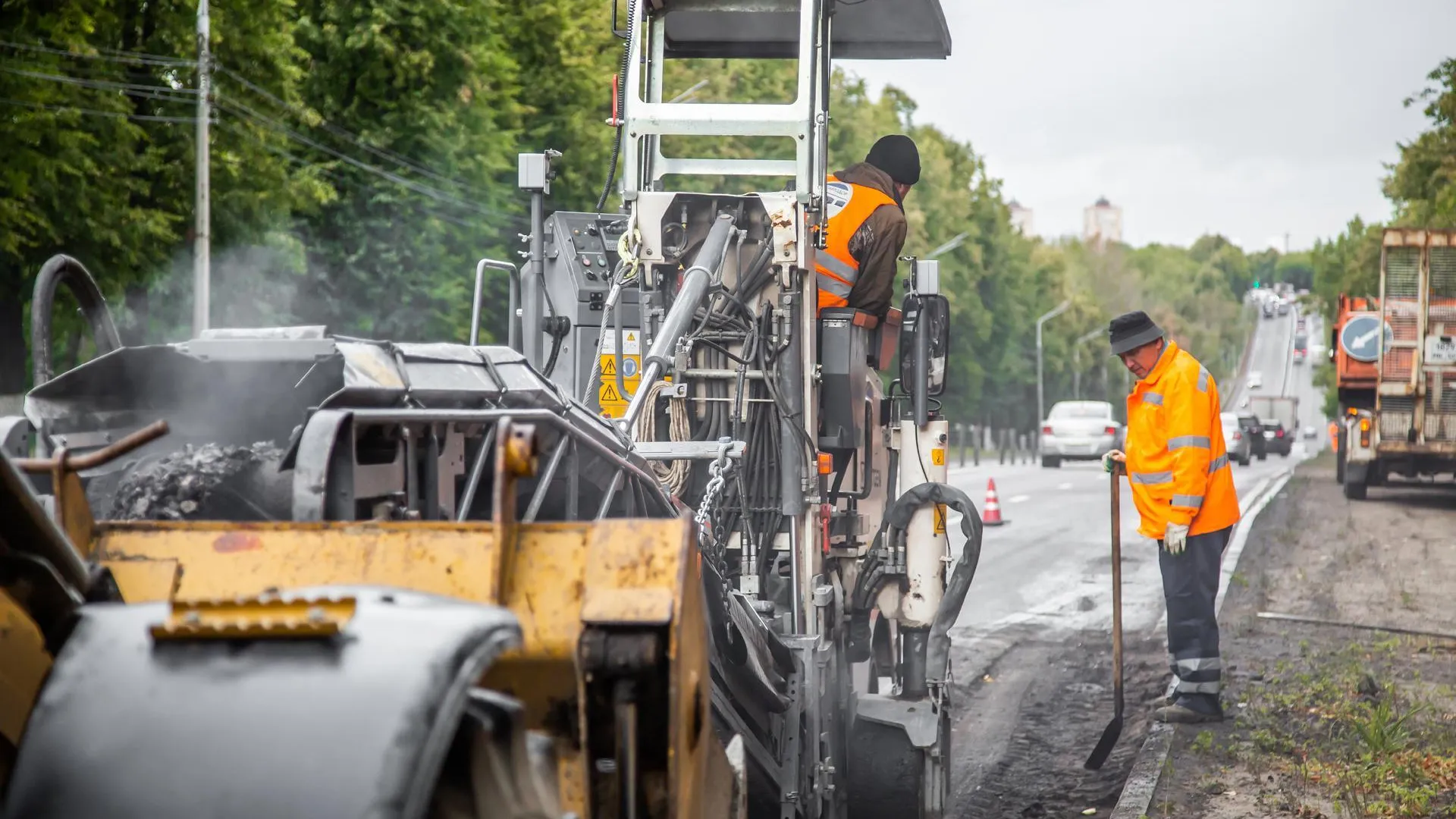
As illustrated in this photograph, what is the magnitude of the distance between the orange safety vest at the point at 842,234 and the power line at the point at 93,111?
40.6 ft

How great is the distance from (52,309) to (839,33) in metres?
4.23

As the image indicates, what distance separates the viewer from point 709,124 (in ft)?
20.4

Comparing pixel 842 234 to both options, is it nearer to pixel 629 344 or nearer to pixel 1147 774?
pixel 629 344

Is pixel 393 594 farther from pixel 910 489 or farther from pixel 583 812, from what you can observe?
pixel 910 489

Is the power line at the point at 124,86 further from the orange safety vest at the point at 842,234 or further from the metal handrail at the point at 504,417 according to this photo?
the metal handrail at the point at 504,417

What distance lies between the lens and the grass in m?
6.11

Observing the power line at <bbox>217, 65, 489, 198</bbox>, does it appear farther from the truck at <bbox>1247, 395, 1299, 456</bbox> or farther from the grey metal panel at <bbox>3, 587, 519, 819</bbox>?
the truck at <bbox>1247, 395, 1299, 456</bbox>

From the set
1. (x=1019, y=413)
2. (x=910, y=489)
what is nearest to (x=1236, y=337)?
(x=1019, y=413)

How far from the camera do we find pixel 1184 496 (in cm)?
775

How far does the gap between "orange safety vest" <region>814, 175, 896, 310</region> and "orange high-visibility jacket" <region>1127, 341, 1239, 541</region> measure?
1869mm

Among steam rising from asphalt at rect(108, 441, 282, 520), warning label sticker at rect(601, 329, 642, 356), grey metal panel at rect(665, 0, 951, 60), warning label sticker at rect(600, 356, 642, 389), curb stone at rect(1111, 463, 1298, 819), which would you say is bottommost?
curb stone at rect(1111, 463, 1298, 819)

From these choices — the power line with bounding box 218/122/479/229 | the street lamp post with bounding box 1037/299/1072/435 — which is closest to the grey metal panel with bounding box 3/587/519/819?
the power line with bounding box 218/122/479/229

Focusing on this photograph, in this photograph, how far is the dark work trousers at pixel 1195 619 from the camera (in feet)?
25.3

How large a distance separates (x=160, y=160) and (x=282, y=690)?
Answer: 774 inches
